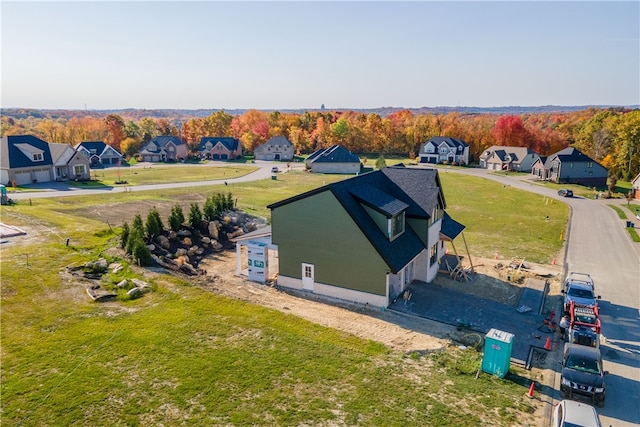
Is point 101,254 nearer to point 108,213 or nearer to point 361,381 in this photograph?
point 108,213

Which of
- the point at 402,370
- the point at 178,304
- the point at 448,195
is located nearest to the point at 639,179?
the point at 448,195

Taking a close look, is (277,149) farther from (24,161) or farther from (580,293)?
(580,293)

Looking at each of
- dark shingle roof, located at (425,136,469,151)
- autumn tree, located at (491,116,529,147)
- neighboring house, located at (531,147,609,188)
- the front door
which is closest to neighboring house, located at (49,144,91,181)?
the front door

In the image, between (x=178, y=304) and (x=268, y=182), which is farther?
(x=268, y=182)

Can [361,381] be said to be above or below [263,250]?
below

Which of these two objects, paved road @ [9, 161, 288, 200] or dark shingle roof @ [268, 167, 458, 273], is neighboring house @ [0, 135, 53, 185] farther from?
dark shingle roof @ [268, 167, 458, 273]
